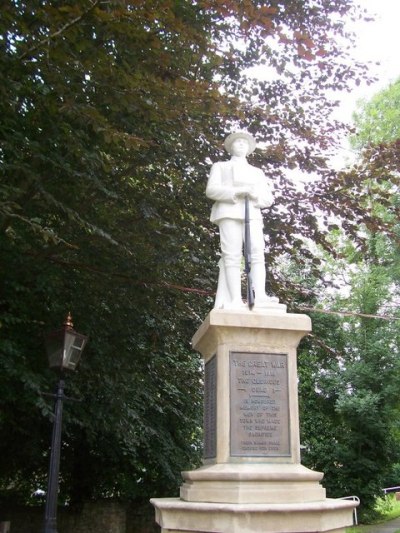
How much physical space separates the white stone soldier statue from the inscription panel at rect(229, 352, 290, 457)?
0.65m

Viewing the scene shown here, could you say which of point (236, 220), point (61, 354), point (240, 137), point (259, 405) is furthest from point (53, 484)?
point (240, 137)

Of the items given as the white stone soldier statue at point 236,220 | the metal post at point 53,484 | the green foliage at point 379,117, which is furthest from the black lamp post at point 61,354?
the green foliage at point 379,117

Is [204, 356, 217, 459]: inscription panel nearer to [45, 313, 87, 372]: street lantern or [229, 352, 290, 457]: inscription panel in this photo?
[229, 352, 290, 457]: inscription panel

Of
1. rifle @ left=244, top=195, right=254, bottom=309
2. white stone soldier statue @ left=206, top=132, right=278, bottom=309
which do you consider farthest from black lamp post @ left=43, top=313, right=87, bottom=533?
rifle @ left=244, top=195, right=254, bottom=309

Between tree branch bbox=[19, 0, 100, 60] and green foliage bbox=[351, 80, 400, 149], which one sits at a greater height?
green foliage bbox=[351, 80, 400, 149]

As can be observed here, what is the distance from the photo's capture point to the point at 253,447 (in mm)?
5664

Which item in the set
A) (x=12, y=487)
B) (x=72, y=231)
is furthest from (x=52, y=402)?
(x=12, y=487)

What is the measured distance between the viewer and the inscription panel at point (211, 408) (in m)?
5.95

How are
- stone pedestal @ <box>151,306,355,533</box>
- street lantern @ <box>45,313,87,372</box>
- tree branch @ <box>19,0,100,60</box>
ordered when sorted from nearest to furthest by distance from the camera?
stone pedestal @ <box>151,306,355,533</box>, tree branch @ <box>19,0,100,60</box>, street lantern @ <box>45,313,87,372</box>

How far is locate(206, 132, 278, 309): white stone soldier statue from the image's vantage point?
6301 millimetres

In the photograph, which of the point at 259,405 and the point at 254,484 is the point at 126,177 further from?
the point at 254,484

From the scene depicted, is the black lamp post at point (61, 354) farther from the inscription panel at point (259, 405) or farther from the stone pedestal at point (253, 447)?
the inscription panel at point (259, 405)

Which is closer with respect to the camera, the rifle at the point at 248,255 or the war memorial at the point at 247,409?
the war memorial at the point at 247,409

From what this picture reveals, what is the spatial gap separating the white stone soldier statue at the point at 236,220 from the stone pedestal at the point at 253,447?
41cm
